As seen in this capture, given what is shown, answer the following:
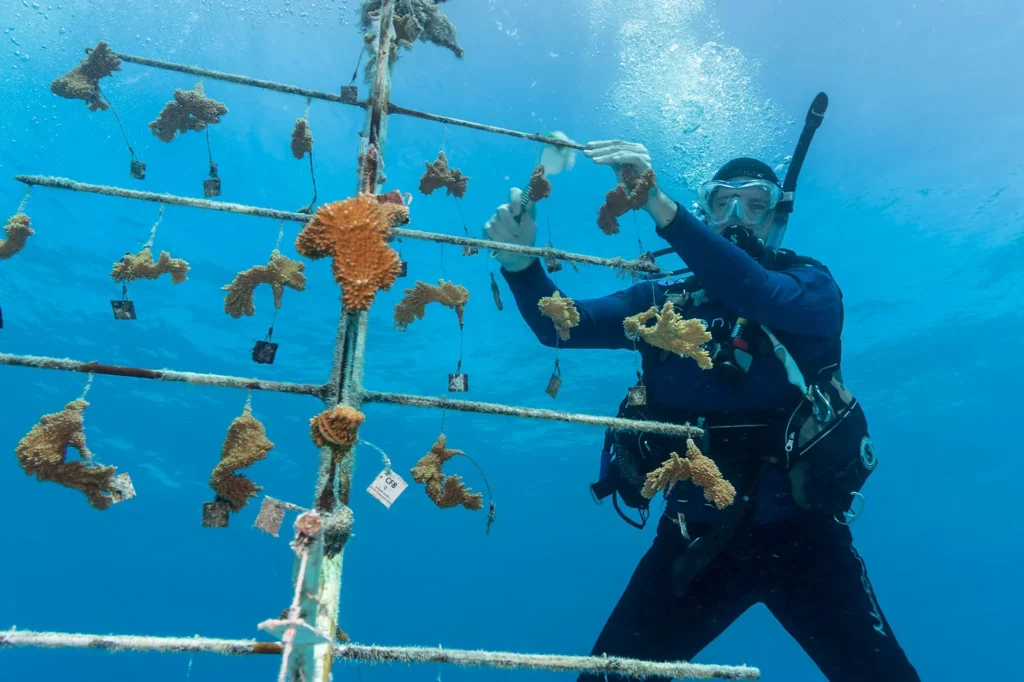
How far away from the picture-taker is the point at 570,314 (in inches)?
152

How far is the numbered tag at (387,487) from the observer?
3014 millimetres

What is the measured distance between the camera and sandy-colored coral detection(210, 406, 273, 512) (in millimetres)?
2936

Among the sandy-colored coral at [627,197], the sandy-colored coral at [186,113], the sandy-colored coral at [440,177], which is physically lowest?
the sandy-colored coral at [627,197]

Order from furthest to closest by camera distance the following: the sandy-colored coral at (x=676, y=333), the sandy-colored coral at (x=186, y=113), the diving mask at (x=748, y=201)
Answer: the diving mask at (x=748, y=201), the sandy-colored coral at (x=186, y=113), the sandy-colored coral at (x=676, y=333)

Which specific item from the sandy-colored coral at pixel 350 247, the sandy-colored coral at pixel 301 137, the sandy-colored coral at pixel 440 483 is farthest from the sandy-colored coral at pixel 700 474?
the sandy-colored coral at pixel 301 137

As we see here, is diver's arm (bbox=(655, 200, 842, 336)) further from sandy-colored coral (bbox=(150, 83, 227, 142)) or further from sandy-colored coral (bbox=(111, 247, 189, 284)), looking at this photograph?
sandy-colored coral (bbox=(150, 83, 227, 142))

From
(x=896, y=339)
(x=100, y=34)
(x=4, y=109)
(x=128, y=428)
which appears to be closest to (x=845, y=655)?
(x=100, y=34)

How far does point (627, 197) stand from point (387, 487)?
2.56 m

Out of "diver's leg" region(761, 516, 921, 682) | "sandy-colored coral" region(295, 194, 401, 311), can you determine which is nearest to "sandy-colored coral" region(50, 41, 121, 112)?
"sandy-colored coral" region(295, 194, 401, 311)

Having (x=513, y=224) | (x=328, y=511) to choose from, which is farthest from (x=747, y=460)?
(x=328, y=511)

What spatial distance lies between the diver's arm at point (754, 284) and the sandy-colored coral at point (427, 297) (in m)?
1.54

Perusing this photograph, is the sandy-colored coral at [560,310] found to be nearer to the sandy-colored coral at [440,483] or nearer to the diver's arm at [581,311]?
the diver's arm at [581,311]

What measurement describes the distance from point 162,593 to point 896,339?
6071cm

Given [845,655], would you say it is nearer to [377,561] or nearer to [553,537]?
[553,537]
